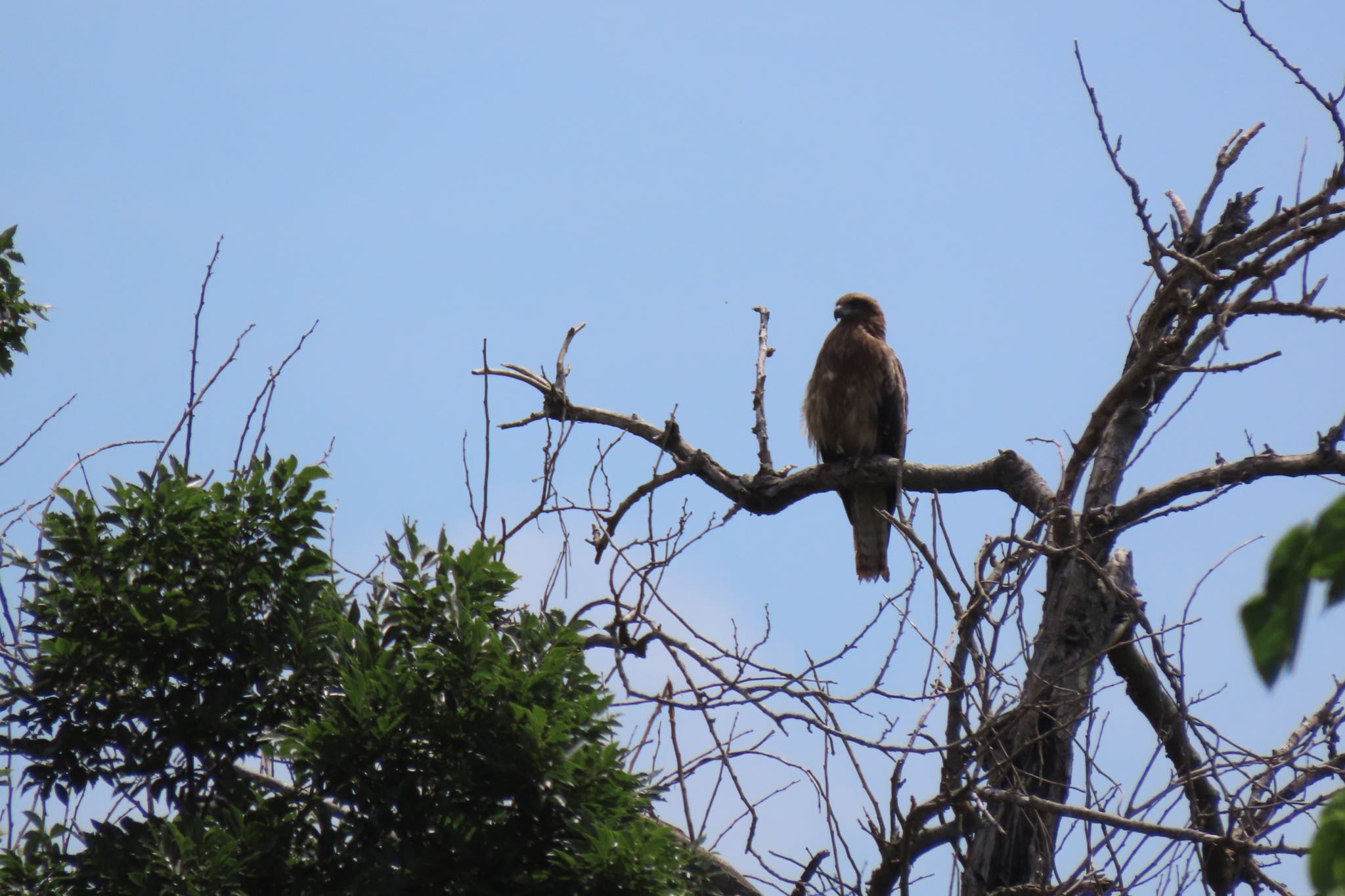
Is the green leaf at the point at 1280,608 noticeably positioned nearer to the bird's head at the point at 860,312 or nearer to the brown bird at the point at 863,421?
the brown bird at the point at 863,421

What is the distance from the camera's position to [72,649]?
2930 millimetres

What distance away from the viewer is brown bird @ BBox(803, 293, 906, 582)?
661cm

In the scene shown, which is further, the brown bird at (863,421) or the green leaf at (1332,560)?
the brown bird at (863,421)

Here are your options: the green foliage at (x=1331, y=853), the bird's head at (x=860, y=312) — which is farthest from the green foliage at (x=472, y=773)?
the bird's head at (x=860, y=312)

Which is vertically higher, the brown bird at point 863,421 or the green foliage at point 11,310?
the brown bird at point 863,421

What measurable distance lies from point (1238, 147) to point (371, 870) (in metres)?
3.78

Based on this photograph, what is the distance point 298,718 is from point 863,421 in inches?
→ 166

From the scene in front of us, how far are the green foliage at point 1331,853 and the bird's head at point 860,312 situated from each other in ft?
21.3

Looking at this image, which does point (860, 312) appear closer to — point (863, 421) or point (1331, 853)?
point (863, 421)

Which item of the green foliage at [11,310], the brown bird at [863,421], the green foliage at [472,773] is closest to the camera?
the green foliage at [472,773]

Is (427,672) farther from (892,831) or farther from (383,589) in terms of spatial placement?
(892,831)

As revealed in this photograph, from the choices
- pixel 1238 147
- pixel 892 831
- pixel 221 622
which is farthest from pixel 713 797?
pixel 1238 147

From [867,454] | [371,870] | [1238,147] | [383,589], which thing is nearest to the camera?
[371,870]

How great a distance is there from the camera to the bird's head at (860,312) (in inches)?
285
